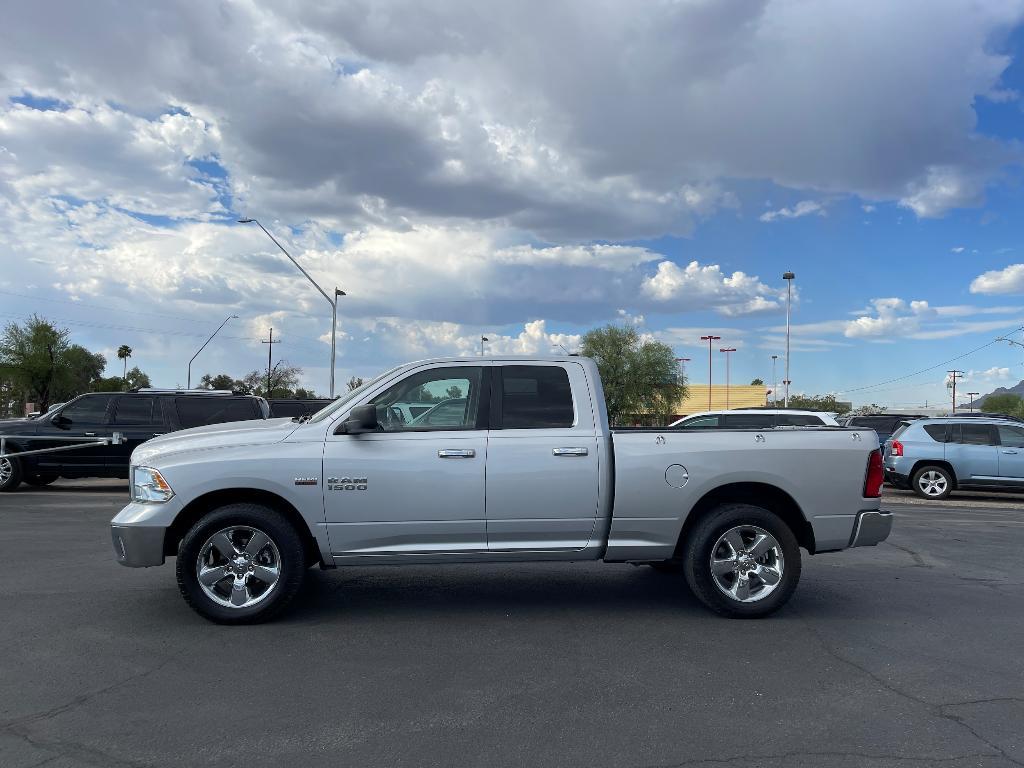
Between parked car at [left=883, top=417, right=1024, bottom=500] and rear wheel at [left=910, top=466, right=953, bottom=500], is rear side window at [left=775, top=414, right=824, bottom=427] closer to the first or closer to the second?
parked car at [left=883, top=417, right=1024, bottom=500]

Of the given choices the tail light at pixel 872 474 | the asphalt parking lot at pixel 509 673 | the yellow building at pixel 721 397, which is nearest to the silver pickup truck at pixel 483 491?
the tail light at pixel 872 474

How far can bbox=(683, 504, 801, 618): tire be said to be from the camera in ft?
20.5

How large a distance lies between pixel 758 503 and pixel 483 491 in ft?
7.38

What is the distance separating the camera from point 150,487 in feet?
19.7

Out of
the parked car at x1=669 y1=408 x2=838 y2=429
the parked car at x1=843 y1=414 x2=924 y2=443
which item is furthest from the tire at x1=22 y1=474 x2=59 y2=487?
the parked car at x1=843 y1=414 x2=924 y2=443

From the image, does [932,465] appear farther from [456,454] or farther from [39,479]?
[39,479]

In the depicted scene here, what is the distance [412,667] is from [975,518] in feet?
37.5

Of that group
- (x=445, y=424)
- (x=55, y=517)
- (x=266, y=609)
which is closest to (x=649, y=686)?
(x=445, y=424)

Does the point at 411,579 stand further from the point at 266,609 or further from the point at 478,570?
the point at 266,609

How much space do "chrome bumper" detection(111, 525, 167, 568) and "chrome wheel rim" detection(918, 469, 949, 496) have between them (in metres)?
15.0

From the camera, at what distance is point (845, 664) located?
5.26 meters

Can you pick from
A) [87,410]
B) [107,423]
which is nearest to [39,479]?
[87,410]

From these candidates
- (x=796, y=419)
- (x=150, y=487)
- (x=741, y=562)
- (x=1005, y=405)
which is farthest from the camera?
(x=1005, y=405)

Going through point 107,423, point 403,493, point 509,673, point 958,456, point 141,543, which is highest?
point 107,423
